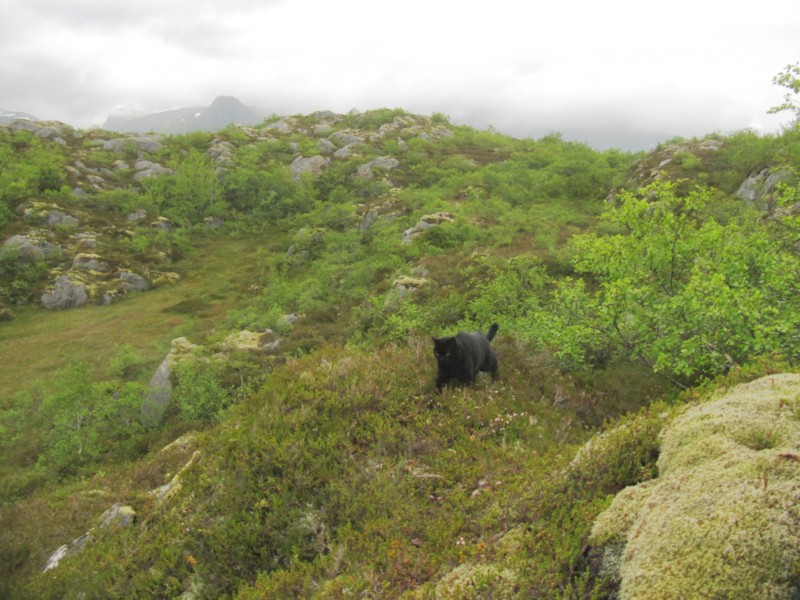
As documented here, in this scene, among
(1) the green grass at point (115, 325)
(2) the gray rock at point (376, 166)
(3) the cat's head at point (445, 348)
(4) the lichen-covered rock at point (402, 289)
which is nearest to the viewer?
(3) the cat's head at point (445, 348)

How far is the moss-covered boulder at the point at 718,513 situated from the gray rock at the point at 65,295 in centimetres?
4047

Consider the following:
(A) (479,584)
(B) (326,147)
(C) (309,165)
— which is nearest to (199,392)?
(A) (479,584)

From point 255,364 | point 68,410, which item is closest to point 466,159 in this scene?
point 255,364

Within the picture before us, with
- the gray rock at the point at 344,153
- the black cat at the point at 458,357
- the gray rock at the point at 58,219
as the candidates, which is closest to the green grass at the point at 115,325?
the gray rock at the point at 58,219

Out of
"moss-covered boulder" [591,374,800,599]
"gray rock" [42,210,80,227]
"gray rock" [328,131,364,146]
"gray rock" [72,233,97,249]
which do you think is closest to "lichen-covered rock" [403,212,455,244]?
"moss-covered boulder" [591,374,800,599]

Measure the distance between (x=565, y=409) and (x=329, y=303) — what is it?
20656 millimetres

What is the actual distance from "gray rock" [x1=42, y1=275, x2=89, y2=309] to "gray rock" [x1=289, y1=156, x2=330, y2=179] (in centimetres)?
3016

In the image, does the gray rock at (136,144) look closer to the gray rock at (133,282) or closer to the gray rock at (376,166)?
the gray rock at (376,166)

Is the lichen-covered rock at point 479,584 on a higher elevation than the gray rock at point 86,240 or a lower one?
lower

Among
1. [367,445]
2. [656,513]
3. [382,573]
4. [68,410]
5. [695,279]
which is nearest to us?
[656,513]

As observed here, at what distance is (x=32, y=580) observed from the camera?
7871mm

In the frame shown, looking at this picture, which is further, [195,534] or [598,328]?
[598,328]

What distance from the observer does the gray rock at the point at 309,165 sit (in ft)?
192

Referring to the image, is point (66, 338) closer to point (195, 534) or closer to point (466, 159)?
point (195, 534)
